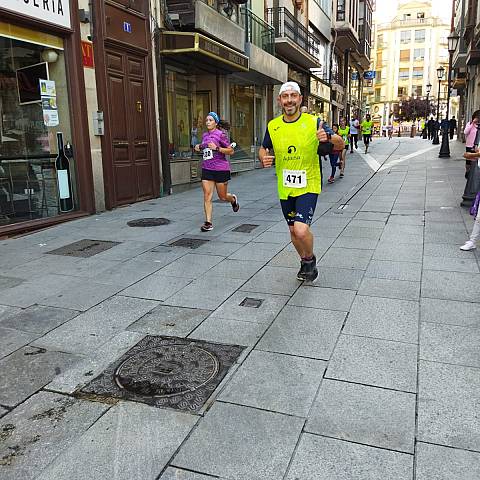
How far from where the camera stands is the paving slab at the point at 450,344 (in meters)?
3.47

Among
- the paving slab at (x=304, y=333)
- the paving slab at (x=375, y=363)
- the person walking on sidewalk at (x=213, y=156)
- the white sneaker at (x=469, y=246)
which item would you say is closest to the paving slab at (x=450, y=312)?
the paving slab at (x=375, y=363)

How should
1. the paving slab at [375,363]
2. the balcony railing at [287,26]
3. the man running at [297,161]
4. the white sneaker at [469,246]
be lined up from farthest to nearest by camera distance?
the balcony railing at [287,26] < the white sneaker at [469,246] < the man running at [297,161] < the paving slab at [375,363]

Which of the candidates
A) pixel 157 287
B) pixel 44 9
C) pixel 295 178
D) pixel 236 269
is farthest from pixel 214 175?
pixel 44 9

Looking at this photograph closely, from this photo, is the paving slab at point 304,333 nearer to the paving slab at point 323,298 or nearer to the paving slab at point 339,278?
the paving slab at point 323,298

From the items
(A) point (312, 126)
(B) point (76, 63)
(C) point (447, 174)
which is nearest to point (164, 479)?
(A) point (312, 126)

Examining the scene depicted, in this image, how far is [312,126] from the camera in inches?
194

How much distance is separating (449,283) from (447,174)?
36.7 feet

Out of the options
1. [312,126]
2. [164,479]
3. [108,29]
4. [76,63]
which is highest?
[108,29]

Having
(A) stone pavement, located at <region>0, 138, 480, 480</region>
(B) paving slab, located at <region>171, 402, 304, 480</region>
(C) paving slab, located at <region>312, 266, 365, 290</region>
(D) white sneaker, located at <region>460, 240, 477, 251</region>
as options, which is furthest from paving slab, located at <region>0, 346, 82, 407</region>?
(D) white sneaker, located at <region>460, 240, 477, 251</region>

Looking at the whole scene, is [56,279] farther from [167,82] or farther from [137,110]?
[167,82]

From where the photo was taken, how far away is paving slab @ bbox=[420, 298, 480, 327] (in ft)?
13.5

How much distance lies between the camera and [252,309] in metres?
4.48

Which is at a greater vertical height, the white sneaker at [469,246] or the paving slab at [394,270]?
the white sneaker at [469,246]

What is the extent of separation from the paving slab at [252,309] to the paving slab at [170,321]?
0.59 ft
